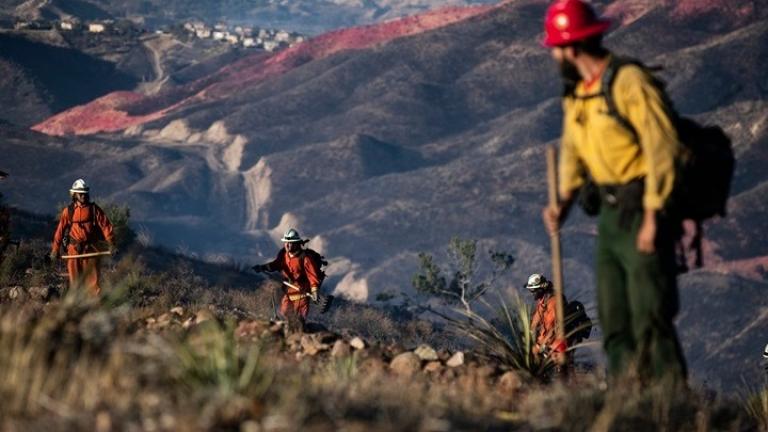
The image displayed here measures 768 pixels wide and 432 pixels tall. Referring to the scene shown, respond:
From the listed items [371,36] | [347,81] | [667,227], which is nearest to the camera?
[667,227]

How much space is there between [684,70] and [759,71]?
13.2 ft

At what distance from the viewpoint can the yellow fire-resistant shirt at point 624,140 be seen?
22.4 ft

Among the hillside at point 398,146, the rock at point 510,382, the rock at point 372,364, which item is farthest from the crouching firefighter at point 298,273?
the hillside at point 398,146

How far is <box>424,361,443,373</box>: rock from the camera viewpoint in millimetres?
9727

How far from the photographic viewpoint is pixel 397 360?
9.88 m

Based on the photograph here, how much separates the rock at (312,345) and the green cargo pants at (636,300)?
3549 millimetres

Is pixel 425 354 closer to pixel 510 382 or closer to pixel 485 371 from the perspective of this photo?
pixel 485 371

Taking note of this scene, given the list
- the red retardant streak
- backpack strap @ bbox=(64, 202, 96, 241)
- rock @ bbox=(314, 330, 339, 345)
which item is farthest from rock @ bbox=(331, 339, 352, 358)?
the red retardant streak

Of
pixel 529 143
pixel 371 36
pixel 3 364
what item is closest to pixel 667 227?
pixel 3 364

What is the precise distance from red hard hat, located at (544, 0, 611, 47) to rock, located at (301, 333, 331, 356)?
397 centimetres

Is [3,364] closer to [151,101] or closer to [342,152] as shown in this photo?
[342,152]

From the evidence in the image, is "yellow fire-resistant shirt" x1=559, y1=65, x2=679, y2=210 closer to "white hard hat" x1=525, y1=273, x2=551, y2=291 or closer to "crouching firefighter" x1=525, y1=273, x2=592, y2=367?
"crouching firefighter" x1=525, y1=273, x2=592, y2=367

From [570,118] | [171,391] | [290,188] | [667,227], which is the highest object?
[290,188]

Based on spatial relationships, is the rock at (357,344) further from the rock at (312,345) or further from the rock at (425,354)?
the rock at (425,354)
